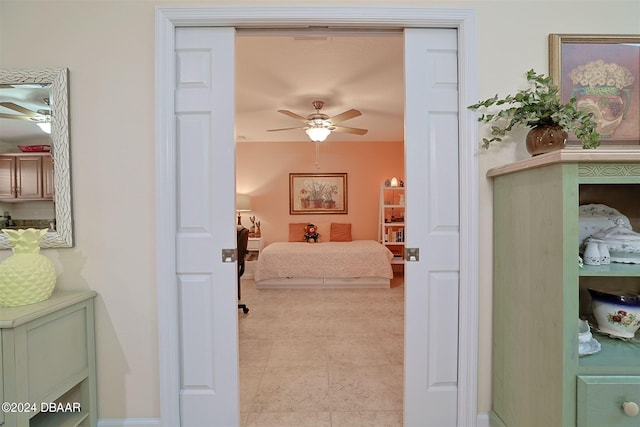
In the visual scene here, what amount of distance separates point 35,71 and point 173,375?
175 cm

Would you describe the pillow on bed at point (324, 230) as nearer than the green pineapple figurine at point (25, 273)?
No

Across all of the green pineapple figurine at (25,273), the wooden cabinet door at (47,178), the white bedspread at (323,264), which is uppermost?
the wooden cabinet door at (47,178)

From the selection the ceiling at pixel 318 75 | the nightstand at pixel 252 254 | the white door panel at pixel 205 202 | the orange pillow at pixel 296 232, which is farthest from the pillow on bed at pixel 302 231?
the white door panel at pixel 205 202

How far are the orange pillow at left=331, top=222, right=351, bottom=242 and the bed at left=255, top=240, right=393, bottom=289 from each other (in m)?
1.03

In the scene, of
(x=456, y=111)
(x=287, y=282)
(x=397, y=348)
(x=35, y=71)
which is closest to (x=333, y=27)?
(x=456, y=111)

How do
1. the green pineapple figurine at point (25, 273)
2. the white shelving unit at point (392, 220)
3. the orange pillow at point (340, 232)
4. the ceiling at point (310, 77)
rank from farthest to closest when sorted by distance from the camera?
the orange pillow at point (340, 232) → the white shelving unit at point (392, 220) → the ceiling at point (310, 77) → the green pineapple figurine at point (25, 273)

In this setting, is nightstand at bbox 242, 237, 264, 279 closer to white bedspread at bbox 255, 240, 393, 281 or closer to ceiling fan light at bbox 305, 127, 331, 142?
white bedspread at bbox 255, 240, 393, 281

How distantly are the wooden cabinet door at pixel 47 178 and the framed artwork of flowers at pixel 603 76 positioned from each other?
2.69 meters

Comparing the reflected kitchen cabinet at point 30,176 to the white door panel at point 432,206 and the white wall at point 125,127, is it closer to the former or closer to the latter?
the white wall at point 125,127

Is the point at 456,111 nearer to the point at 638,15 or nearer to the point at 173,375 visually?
the point at 638,15

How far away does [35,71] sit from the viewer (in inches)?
58.1

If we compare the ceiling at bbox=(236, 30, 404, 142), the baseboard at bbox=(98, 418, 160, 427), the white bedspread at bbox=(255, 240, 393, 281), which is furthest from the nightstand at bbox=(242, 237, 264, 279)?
the baseboard at bbox=(98, 418, 160, 427)

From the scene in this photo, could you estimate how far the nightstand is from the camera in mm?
5215

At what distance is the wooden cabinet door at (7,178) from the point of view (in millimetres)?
1500
